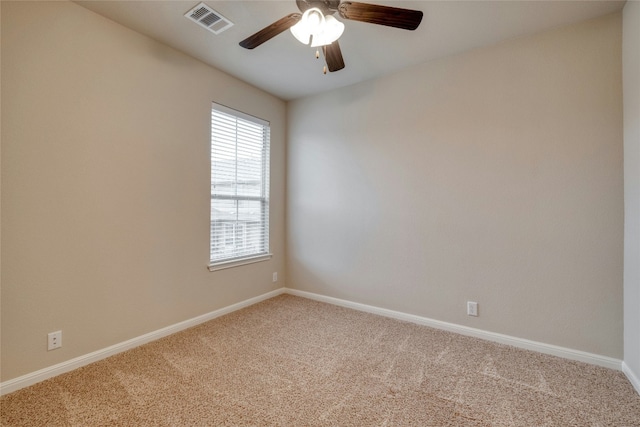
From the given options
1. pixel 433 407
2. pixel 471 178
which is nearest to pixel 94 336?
pixel 433 407

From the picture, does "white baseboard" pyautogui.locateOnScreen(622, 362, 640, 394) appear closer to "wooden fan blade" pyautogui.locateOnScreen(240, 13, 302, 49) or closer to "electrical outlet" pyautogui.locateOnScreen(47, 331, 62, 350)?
"wooden fan blade" pyautogui.locateOnScreen(240, 13, 302, 49)

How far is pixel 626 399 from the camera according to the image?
1.76 meters

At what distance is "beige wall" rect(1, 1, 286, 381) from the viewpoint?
182 cm

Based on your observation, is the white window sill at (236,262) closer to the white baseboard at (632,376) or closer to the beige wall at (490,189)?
the beige wall at (490,189)

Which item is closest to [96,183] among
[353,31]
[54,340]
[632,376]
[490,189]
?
[54,340]

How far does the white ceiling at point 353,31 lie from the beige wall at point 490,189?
16 centimetres

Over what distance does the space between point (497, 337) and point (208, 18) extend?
3.50 metres

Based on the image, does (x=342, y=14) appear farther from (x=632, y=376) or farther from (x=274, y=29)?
(x=632, y=376)

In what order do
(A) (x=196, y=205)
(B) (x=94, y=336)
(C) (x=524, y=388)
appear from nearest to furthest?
(C) (x=524, y=388) → (B) (x=94, y=336) → (A) (x=196, y=205)

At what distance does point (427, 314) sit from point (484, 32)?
253cm

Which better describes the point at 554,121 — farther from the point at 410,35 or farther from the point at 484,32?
the point at 410,35

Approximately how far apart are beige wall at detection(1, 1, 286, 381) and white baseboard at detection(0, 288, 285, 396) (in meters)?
0.04

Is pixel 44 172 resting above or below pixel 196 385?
above

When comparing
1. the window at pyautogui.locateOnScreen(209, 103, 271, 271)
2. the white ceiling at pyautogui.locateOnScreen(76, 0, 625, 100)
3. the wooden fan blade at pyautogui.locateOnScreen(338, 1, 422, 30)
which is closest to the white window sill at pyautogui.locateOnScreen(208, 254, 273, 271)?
the window at pyautogui.locateOnScreen(209, 103, 271, 271)
